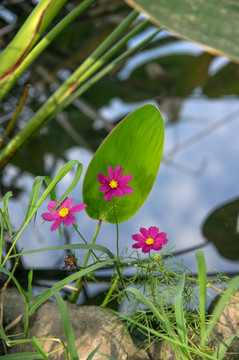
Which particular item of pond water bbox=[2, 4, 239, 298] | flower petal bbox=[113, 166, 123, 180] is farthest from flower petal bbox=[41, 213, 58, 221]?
pond water bbox=[2, 4, 239, 298]

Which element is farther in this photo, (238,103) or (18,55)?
(238,103)

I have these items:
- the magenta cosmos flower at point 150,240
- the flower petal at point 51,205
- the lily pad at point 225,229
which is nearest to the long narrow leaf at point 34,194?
the flower petal at point 51,205

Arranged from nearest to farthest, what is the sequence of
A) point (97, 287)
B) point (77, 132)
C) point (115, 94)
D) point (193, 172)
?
point (97, 287) → point (193, 172) → point (77, 132) → point (115, 94)

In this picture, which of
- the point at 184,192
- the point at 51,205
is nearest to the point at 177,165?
the point at 184,192

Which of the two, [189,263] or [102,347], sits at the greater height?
[189,263]

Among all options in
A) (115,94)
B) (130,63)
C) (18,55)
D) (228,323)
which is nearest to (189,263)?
(228,323)

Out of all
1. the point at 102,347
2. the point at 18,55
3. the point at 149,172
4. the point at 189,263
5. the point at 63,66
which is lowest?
the point at 102,347

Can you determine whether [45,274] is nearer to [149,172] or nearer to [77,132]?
[149,172]
